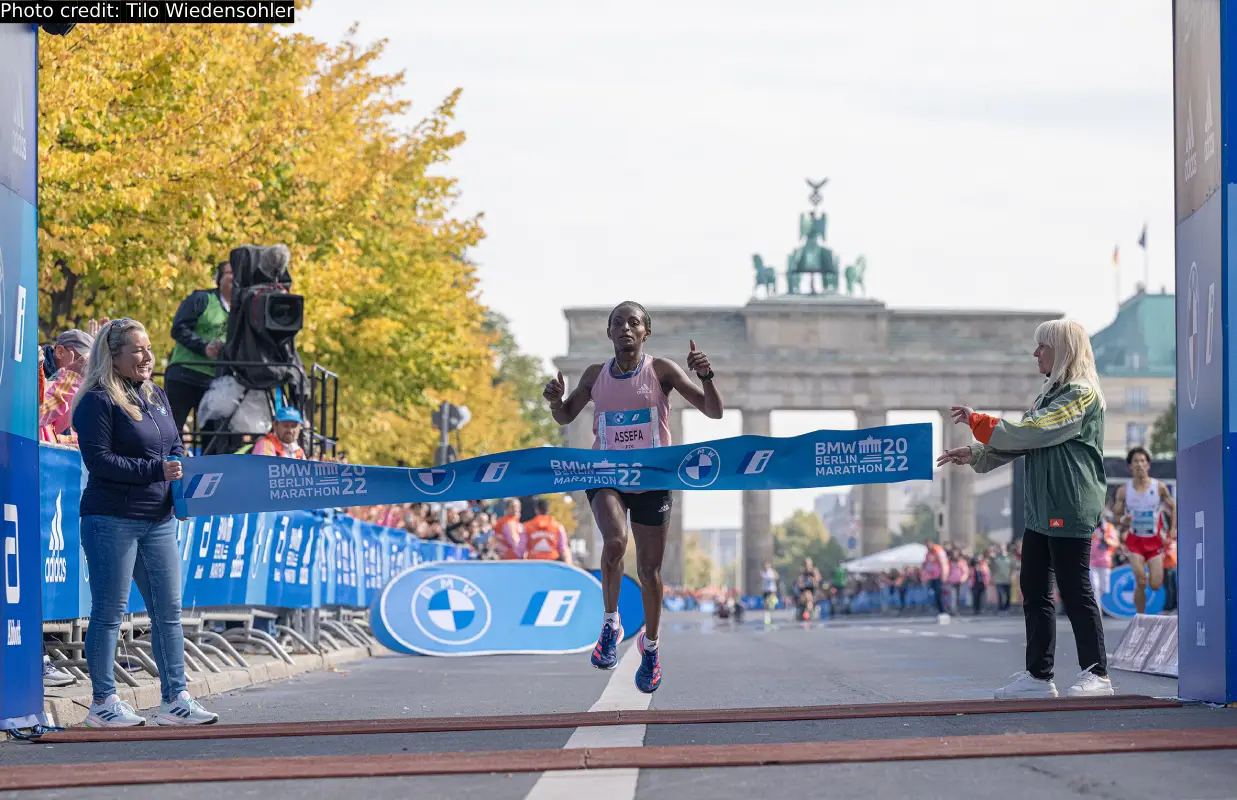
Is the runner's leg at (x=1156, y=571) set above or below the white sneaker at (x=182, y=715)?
above

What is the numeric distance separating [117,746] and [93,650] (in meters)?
1.20

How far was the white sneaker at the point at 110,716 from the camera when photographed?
8.55 m

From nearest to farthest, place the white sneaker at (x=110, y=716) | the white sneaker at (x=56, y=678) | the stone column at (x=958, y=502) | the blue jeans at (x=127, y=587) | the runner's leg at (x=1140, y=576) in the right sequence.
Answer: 1. the white sneaker at (x=110, y=716)
2. the blue jeans at (x=127, y=587)
3. the white sneaker at (x=56, y=678)
4. the runner's leg at (x=1140, y=576)
5. the stone column at (x=958, y=502)

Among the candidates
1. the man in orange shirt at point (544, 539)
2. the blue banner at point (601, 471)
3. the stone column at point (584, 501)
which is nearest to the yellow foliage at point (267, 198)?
the man in orange shirt at point (544, 539)


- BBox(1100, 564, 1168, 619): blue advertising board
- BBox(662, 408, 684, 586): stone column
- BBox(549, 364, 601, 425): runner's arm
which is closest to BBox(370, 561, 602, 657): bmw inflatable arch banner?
BBox(549, 364, 601, 425): runner's arm

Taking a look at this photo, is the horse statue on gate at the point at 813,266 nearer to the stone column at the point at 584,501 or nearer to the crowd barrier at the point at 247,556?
the stone column at the point at 584,501

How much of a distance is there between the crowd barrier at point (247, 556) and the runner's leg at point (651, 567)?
119 inches

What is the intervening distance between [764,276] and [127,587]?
3179 inches

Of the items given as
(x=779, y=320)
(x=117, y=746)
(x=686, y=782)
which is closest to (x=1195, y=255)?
(x=686, y=782)

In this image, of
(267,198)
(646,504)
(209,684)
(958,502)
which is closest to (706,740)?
(646,504)

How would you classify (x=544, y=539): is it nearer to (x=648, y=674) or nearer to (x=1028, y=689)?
(x=648, y=674)

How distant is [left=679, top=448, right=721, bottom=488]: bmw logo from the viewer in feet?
31.1

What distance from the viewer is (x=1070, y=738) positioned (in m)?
6.74

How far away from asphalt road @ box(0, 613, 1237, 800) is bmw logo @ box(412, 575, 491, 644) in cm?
287
